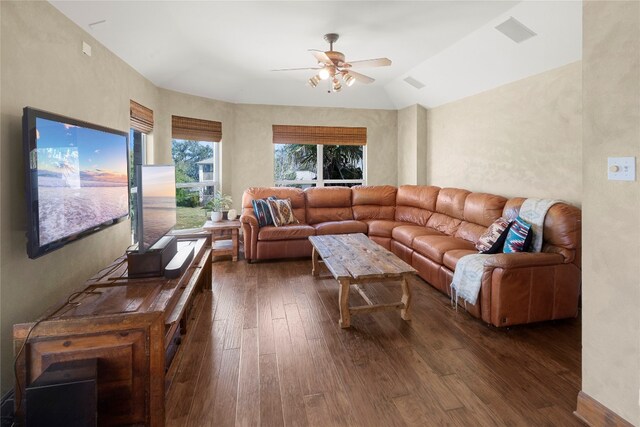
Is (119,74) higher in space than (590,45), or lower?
higher

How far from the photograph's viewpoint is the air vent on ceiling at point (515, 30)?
312 cm

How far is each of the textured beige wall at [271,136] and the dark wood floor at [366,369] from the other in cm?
309

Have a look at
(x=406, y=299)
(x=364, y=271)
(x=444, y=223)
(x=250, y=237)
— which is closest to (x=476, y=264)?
(x=406, y=299)

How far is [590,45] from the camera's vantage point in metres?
1.60

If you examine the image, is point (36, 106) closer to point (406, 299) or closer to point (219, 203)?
point (406, 299)

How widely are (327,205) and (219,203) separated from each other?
66.7 inches

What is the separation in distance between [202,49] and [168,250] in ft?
8.70

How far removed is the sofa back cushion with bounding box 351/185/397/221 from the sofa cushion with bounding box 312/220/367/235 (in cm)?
48

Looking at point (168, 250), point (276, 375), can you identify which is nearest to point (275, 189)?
point (168, 250)

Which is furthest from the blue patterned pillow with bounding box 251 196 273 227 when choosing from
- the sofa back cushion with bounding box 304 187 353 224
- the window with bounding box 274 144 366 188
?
the window with bounding box 274 144 366 188

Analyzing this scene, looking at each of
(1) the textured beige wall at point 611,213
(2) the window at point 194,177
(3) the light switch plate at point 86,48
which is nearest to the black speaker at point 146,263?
(3) the light switch plate at point 86,48

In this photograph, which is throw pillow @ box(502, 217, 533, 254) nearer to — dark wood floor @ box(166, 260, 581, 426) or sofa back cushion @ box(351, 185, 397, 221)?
dark wood floor @ box(166, 260, 581, 426)

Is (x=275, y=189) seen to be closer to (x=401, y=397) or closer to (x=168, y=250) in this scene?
(x=168, y=250)

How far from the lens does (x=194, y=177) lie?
523 centimetres
